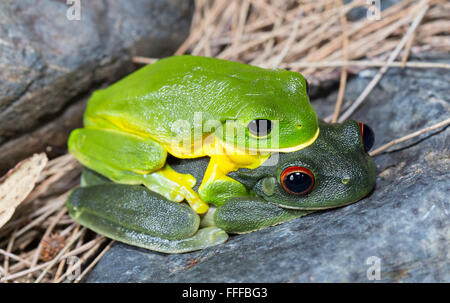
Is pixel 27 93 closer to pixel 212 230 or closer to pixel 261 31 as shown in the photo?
pixel 212 230

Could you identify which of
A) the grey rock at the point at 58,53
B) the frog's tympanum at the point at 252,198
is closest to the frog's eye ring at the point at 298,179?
the frog's tympanum at the point at 252,198

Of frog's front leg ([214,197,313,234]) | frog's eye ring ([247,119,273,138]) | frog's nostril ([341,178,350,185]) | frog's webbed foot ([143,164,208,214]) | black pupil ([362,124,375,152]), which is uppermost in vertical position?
frog's eye ring ([247,119,273,138])

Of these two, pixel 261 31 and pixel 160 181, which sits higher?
pixel 261 31

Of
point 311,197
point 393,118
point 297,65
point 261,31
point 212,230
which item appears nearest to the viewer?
Answer: point 311,197

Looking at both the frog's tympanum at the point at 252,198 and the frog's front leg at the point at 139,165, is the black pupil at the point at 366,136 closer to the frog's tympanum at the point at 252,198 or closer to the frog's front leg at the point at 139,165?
the frog's tympanum at the point at 252,198

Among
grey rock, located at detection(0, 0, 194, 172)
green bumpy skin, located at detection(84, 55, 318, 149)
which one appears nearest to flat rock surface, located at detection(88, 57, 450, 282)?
green bumpy skin, located at detection(84, 55, 318, 149)

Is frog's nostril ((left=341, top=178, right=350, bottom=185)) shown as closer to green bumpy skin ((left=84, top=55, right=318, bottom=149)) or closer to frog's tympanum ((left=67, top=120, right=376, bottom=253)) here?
frog's tympanum ((left=67, top=120, right=376, bottom=253))

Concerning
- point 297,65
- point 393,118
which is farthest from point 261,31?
point 393,118
